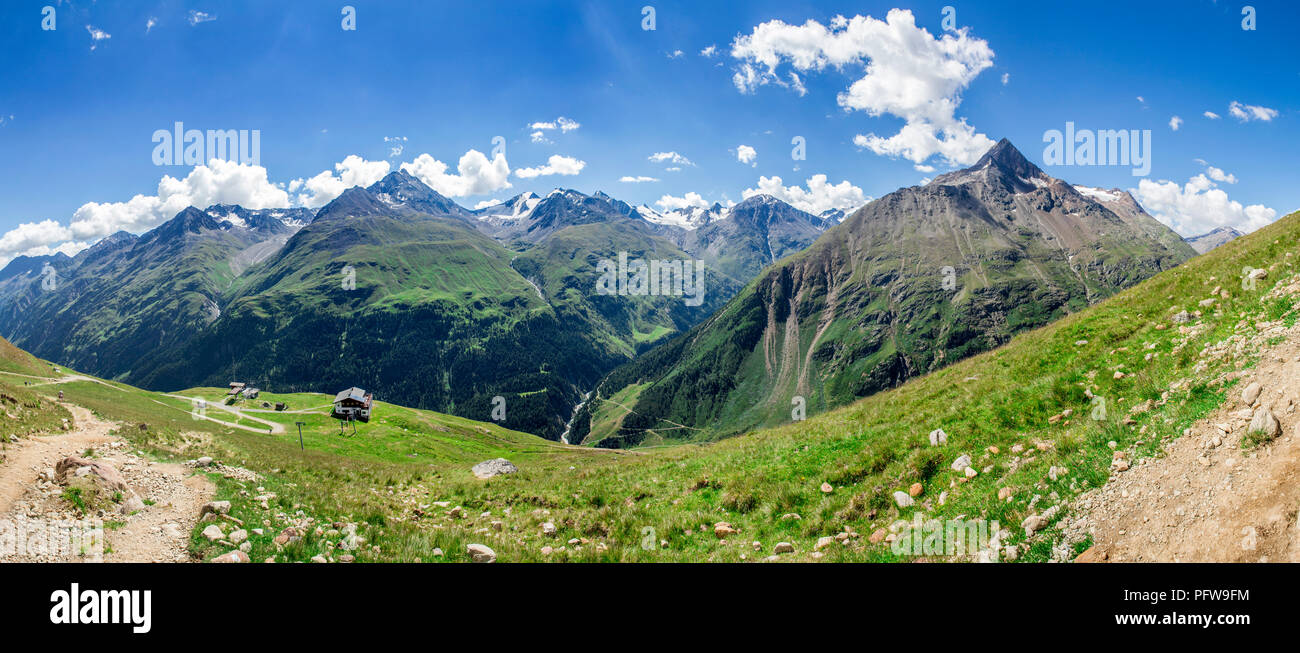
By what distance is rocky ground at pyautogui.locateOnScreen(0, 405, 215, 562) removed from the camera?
9.05 meters

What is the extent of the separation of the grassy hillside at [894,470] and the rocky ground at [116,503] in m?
0.70

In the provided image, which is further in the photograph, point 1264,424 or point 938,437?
point 938,437

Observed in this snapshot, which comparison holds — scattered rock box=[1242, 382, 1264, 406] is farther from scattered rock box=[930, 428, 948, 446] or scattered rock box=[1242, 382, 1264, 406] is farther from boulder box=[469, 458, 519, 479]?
boulder box=[469, 458, 519, 479]

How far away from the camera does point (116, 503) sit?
10.6 meters

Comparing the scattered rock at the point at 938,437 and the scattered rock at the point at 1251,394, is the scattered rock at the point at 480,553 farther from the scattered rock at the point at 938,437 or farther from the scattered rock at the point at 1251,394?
the scattered rock at the point at 1251,394

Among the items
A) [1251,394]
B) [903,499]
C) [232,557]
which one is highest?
[1251,394]

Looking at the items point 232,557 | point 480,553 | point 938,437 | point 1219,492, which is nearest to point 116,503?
point 232,557

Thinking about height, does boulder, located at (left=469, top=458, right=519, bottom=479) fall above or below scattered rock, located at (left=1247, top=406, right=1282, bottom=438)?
below

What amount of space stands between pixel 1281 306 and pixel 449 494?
84.4 ft

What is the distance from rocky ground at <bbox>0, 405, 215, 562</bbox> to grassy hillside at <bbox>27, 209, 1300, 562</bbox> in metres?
0.70

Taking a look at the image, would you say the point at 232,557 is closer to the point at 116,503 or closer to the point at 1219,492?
the point at 116,503

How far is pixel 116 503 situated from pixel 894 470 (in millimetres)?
18362

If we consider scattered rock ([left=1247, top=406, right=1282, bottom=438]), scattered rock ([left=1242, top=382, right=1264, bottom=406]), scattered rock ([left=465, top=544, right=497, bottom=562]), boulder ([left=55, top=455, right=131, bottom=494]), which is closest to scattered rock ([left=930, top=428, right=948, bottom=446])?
scattered rock ([left=1242, top=382, right=1264, bottom=406])
